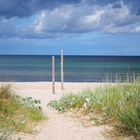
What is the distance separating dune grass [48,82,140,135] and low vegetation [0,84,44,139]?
1058mm

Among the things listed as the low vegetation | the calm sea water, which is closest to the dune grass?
the low vegetation

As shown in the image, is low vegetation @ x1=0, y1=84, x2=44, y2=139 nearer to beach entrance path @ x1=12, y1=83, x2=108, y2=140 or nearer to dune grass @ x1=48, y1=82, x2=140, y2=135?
beach entrance path @ x1=12, y1=83, x2=108, y2=140

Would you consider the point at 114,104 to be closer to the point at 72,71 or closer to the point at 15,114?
the point at 15,114

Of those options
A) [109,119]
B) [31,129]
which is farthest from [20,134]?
[109,119]

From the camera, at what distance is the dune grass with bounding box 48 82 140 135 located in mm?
8148

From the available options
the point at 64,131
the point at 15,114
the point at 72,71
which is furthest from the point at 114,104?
the point at 72,71

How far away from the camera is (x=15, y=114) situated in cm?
958

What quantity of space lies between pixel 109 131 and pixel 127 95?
1912mm

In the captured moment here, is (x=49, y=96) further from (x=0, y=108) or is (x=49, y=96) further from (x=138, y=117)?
(x=138, y=117)

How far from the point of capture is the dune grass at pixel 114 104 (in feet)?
26.7

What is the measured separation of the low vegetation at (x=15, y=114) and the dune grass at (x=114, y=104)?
3.47ft

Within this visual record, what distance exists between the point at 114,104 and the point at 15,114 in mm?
2239

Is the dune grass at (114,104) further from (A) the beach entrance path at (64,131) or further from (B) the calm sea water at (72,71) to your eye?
(B) the calm sea water at (72,71)

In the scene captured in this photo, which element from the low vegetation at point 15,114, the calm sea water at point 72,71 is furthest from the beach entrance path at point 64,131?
the calm sea water at point 72,71
